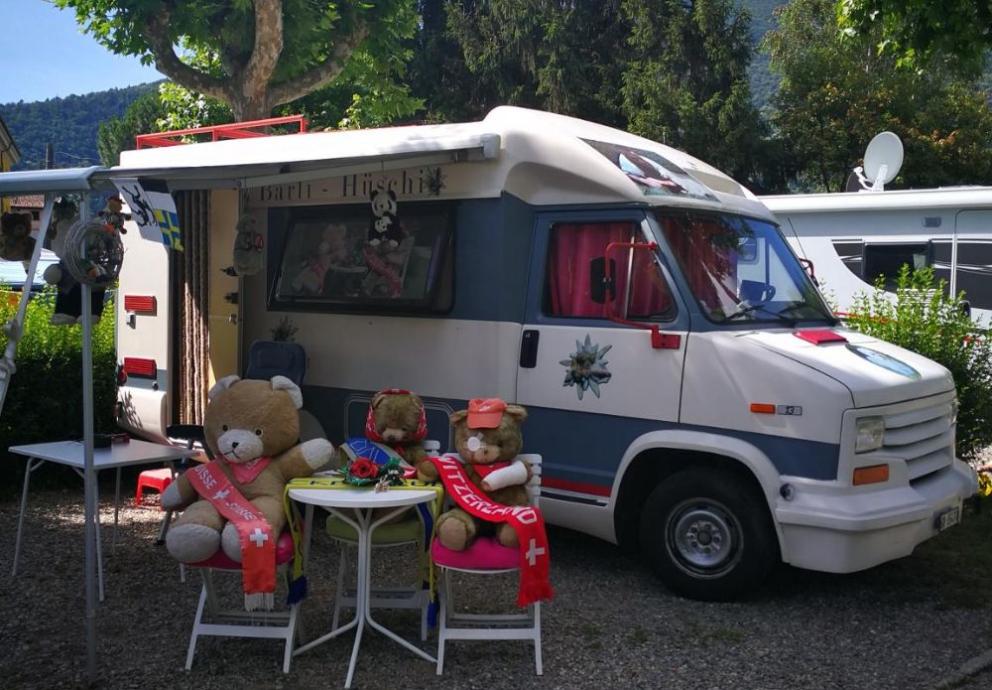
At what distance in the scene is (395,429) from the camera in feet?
17.5

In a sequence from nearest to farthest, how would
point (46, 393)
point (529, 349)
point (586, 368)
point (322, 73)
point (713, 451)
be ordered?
point (713, 451) < point (586, 368) < point (529, 349) < point (46, 393) < point (322, 73)

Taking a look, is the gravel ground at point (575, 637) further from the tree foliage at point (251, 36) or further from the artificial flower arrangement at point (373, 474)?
the tree foliage at point (251, 36)

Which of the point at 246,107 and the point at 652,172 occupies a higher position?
the point at 246,107

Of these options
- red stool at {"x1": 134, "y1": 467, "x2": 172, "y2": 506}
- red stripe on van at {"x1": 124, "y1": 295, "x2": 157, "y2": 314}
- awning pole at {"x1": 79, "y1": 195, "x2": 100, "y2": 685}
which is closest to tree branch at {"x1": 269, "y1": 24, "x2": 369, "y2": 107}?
red stripe on van at {"x1": 124, "y1": 295, "x2": 157, "y2": 314}

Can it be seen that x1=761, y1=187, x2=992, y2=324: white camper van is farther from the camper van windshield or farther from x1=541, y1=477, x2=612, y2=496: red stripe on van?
x1=541, y1=477, x2=612, y2=496: red stripe on van

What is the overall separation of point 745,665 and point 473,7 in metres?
30.6

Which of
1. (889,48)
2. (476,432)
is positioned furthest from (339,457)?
(889,48)

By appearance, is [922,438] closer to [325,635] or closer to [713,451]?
[713,451]

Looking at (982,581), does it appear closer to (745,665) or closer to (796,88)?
(745,665)

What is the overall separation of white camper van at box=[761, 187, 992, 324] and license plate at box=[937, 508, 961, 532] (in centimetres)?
526

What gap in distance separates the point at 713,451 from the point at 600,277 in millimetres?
1146

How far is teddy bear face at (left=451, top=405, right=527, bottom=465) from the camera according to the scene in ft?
16.6

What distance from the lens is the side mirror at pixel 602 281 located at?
5754 millimetres

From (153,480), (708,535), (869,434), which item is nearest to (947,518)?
(869,434)
